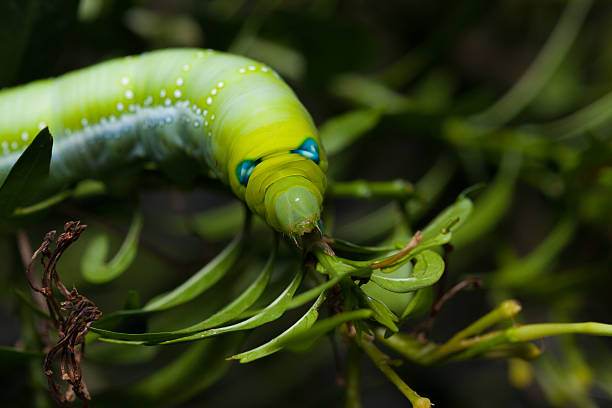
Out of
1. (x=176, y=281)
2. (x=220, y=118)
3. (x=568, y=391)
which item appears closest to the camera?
(x=220, y=118)

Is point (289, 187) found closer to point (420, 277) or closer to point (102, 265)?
point (420, 277)

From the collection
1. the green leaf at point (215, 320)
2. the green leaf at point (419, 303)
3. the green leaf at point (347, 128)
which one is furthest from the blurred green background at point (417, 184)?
the green leaf at point (419, 303)

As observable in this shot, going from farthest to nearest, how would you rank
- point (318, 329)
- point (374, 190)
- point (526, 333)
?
point (374, 190), point (526, 333), point (318, 329)

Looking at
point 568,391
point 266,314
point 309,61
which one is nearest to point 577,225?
point 568,391

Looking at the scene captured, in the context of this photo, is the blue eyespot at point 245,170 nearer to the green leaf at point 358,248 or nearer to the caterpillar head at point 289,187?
the caterpillar head at point 289,187

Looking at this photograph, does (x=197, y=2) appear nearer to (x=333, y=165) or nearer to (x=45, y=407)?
(x=333, y=165)

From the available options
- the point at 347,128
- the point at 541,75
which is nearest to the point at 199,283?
the point at 347,128

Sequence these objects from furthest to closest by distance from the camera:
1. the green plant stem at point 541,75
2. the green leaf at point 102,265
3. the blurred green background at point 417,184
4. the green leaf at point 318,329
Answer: the green plant stem at point 541,75
the blurred green background at point 417,184
the green leaf at point 102,265
the green leaf at point 318,329
